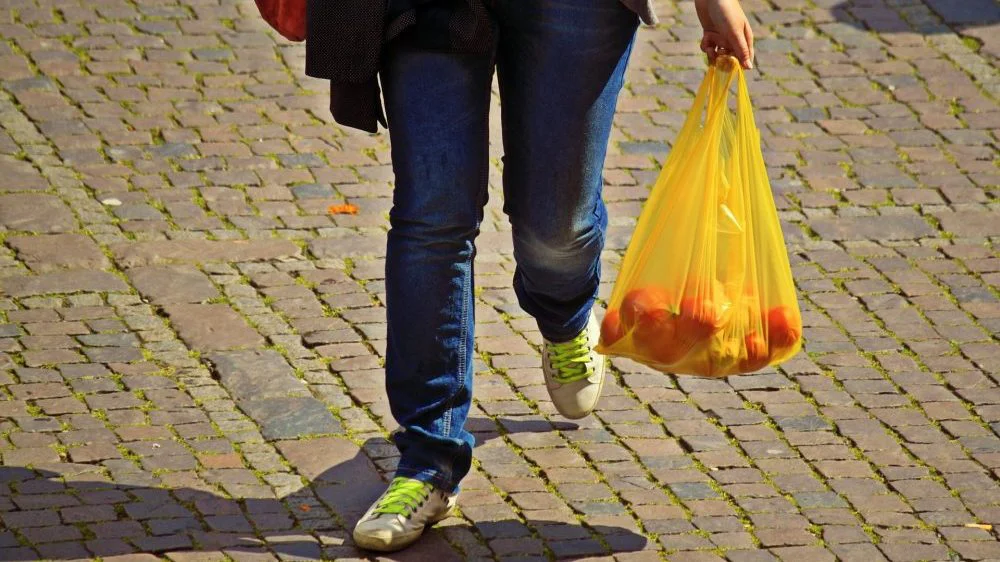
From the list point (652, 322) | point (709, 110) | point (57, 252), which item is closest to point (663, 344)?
point (652, 322)

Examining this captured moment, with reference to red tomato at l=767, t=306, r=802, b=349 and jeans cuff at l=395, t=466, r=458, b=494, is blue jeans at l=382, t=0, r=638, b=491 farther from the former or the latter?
red tomato at l=767, t=306, r=802, b=349

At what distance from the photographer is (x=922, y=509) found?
12.3 ft

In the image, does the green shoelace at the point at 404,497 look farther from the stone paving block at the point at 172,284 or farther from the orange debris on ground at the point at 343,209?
the orange debris on ground at the point at 343,209

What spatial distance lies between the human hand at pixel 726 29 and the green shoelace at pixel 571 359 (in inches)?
35.3

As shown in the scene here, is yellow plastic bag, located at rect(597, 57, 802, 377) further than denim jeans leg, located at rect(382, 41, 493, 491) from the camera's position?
Yes

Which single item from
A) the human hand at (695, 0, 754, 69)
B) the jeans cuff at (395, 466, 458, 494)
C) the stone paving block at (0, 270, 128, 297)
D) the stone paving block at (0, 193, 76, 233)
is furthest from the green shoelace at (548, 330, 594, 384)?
the stone paving block at (0, 193, 76, 233)

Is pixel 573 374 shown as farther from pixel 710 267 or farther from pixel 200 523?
pixel 200 523

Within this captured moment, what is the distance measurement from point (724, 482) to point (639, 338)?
0.59 metres

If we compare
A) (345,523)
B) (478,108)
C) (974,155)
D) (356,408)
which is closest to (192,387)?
(356,408)

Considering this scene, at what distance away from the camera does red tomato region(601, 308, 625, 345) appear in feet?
11.6

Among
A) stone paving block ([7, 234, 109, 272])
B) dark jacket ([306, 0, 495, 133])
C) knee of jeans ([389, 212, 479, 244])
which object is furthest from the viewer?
stone paving block ([7, 234, 109, 272])

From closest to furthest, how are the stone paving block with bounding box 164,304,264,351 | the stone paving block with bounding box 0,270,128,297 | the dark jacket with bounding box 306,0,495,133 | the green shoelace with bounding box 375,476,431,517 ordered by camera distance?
the dark jacket with bounding box 306,0,495,133 → the green shoelace with bounding box 375,476,431,517 → the stone paving block with bounding box 164,304,264,351 → the stone paving block with bounding box 0,270,128,297

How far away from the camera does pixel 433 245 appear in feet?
11.2

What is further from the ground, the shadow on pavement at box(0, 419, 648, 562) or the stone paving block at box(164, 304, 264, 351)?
the shadow on pavement at box(0, 419, 648, 562)
